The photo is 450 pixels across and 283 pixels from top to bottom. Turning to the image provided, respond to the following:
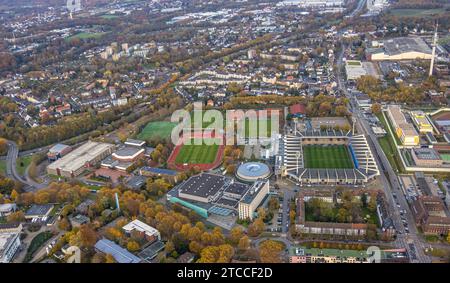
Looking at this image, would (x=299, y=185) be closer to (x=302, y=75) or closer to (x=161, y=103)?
(x=161, y=103)

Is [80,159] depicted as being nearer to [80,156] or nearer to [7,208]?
[80,156]

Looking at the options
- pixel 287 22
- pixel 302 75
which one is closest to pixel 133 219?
pixel 302 75

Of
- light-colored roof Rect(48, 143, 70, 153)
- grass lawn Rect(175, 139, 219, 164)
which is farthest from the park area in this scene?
light-colored roof Rect(48, 143, 70, 153)

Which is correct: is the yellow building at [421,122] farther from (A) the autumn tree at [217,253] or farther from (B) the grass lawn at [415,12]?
(B) the grass lawn at [415,12]
